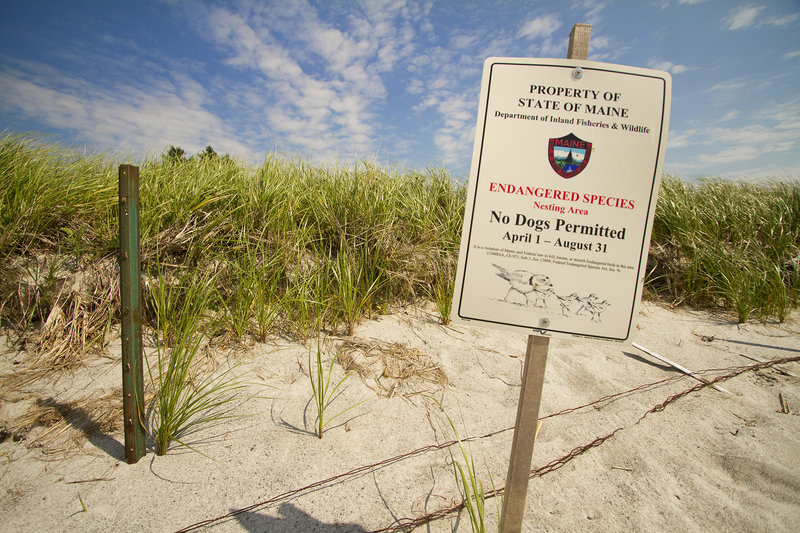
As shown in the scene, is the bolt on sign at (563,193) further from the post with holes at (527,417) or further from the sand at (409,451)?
the sand at (409,451)

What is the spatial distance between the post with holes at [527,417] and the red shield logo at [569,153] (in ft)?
0.93

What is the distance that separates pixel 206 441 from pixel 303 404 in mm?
511

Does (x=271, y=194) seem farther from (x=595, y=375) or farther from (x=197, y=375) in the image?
(x=595, y=375)

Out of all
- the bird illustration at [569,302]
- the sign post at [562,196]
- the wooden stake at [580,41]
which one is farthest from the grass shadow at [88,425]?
the wooden stake at [580,41]

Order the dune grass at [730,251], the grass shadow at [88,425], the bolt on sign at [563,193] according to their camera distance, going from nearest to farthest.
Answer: the bolt on sign at [563,193] → the grass shadow at [88,425] → the dune grass at [730,251]

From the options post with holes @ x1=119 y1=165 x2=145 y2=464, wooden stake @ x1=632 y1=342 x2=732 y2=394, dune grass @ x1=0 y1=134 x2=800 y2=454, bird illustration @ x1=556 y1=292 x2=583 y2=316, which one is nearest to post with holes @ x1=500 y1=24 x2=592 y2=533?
Answer: bird illustration @ x1=556 y1=292 x2=583 y2=316

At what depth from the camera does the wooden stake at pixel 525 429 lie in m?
1.21

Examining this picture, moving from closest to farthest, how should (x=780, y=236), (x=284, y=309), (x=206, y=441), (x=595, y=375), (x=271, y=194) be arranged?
(x=206, y=441) → (x=595, y=375) → (x=284, y=309) → (x=271, y=194) → (x=780, y=236)

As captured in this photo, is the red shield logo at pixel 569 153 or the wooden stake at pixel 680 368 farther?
the wooden stake at pixel 680 368

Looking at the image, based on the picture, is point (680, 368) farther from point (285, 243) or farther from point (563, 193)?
point (285, 243)

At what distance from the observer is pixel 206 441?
6.12 ft

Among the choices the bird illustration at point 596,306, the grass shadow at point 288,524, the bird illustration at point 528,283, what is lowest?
the grass shadow at point 288,524

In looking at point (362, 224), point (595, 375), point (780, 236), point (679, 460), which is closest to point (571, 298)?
point (679, 460)

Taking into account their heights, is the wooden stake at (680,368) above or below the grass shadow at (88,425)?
above
